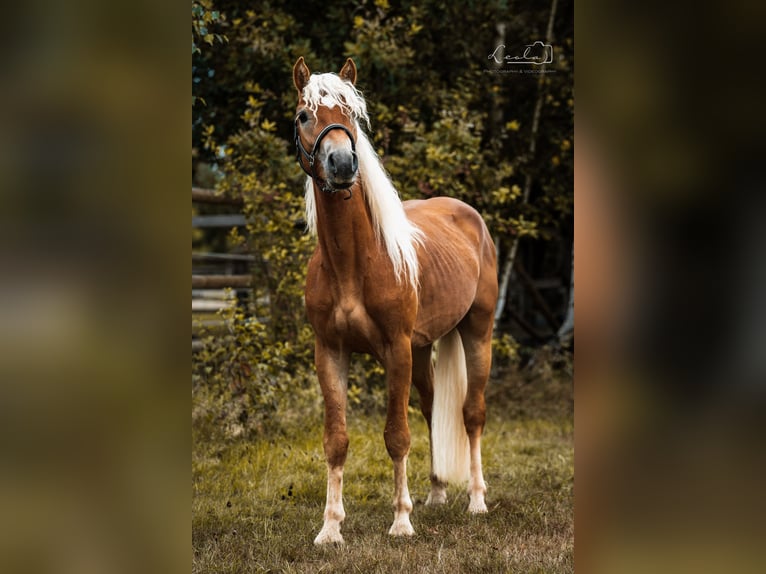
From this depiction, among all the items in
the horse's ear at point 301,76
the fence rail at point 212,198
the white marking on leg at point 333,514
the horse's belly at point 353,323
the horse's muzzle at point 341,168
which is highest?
the horse's ear at point 301,76

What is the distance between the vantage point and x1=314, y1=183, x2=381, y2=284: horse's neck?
336 centimetres

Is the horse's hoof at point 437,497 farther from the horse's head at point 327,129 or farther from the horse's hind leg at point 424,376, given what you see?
the horse's head at point 327,129

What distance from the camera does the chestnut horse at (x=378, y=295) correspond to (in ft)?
10.4

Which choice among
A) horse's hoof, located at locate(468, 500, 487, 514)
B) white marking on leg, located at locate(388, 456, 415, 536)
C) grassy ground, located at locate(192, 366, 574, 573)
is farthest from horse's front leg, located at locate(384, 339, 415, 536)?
horse's hoof, located at locate(468, 500, 487, 514)

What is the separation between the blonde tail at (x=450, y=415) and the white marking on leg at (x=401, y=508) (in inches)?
23.6

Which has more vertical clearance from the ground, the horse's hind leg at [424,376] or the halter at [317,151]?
the halter at [317,151]

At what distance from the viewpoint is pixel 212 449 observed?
493 centimetres

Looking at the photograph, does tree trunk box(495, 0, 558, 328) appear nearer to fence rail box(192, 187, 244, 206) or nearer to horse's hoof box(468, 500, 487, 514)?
fence rail box(192, 187, 244, 206)

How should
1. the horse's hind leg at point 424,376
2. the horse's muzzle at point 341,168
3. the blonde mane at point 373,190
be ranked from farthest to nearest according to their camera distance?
the horse's hind leg at point 424,376 < the blonde mane at point 373,190 < the horse's muzzle at point 341,168

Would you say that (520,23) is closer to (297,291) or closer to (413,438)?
(297,291)

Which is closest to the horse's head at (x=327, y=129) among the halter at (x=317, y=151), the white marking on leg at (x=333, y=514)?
the halter at (x=317, y=151)
